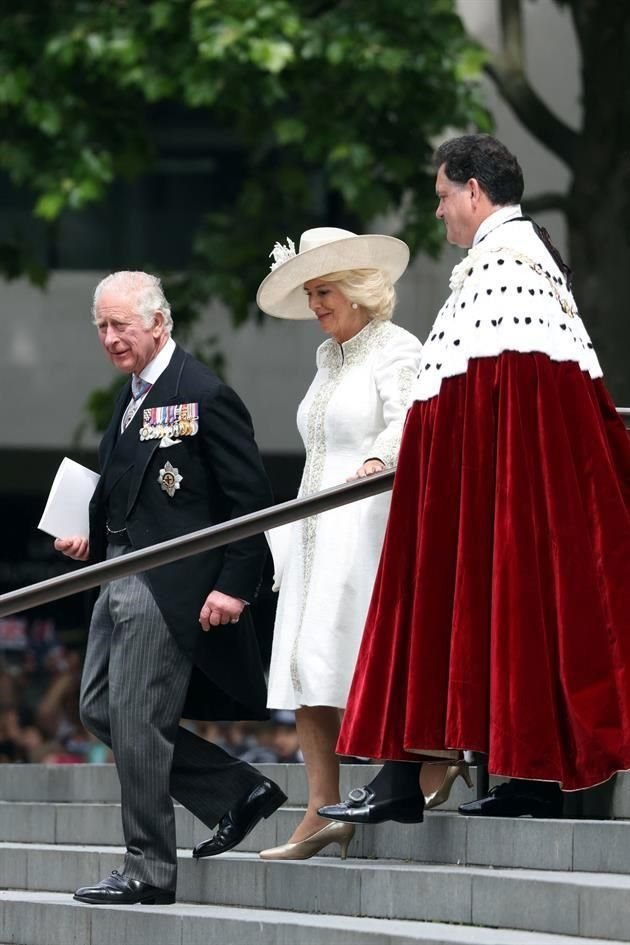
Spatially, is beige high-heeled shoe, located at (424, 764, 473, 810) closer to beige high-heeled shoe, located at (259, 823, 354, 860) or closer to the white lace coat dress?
beige high-heeled shoe, located at (259, 823, 354, 860)

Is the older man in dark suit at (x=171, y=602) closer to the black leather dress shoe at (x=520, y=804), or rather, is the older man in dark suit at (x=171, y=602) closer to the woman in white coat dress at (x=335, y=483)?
the woman in white coat dress at (x=335, y=483)

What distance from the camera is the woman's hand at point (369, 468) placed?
6004 millimetres

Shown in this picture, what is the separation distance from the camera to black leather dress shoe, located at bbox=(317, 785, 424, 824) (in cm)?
557

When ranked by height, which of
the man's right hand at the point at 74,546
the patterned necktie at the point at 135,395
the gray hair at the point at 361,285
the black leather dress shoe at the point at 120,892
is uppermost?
the gray hair at the point at 361,285

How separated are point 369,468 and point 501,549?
0.72 m

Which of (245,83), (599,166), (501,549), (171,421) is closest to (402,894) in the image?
(501,549)

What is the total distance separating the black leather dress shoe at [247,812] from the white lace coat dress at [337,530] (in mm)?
268

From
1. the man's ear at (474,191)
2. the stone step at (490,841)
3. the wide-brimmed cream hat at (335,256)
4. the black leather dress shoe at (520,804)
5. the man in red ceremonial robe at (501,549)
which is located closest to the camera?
the man in red ceremonial robe at (501,549)

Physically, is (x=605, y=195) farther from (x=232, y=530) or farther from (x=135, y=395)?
(x=232, y=530)

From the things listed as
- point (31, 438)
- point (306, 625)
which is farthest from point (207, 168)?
point (306, 625)

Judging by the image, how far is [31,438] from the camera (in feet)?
52.7

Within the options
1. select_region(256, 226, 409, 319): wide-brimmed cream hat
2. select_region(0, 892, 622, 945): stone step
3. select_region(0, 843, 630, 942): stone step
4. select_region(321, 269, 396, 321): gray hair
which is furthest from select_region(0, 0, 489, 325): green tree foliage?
select_region(0, 892, 622, 945): stone step

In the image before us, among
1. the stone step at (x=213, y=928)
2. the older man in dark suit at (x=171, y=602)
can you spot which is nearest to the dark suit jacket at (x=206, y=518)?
the older man in dark suit at (x=171, y=602)

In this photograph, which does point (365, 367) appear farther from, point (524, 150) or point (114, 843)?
point (524, 150)
